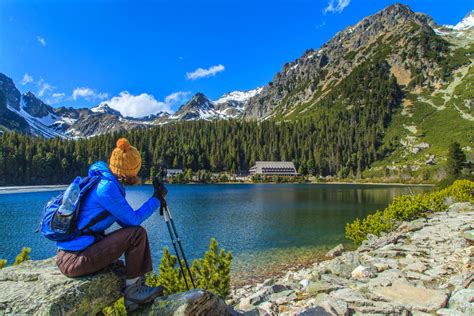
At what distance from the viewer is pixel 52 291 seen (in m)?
4.21

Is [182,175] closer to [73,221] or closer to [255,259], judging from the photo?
[255,259]

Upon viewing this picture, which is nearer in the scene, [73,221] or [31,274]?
[73,221]

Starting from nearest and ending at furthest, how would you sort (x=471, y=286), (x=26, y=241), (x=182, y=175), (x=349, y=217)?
(x=471, y=286) → (x=26, y=241) → (x=349, y=217) → (x=182, y=175)

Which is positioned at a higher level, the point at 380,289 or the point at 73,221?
the point at 73,221

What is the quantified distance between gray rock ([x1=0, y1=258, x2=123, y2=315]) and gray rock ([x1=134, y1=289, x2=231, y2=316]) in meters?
0.64

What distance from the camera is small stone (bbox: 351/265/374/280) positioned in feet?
Result: 28.6

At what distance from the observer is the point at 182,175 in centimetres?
16562

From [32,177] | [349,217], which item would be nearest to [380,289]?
[349,217]

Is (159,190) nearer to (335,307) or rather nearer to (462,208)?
(335,307)

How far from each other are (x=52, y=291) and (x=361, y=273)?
7908mm

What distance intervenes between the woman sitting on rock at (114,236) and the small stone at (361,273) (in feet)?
20.6

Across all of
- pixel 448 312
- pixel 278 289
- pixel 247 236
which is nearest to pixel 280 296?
pixel 278 289

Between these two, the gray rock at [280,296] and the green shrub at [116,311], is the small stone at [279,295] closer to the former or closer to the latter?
the gray rock at [280,296]

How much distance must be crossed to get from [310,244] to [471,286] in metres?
19.8
